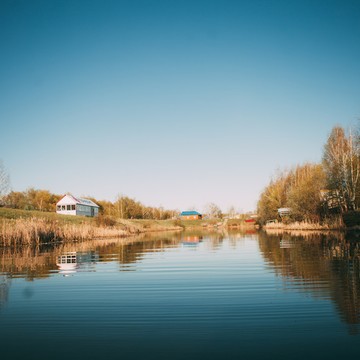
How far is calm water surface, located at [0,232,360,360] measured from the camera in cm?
575

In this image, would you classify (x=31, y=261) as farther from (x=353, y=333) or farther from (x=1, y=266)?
(x=353, y=333)

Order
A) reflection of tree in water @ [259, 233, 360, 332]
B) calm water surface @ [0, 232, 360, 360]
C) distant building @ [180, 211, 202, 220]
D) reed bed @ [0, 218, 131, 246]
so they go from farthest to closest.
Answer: distant building @ [180, 211, 202, 220] < reed bed @ [0, 218, 131, 246] < reflection of tree in water @ [259, 233, 360, 332] < calm water surface @ [0, 232, 360, 360]

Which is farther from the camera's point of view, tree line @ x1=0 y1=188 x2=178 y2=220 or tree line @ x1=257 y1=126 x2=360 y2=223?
tree line @ x1=0 y1=188 x2=178 y2=220

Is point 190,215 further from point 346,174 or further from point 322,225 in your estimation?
point 346,174

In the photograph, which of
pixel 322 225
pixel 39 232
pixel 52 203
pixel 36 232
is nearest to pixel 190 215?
pixel 52 203

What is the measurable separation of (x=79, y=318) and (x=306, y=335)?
5187mm

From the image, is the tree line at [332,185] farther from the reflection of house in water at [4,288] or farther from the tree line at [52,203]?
the tree line at [52,203]

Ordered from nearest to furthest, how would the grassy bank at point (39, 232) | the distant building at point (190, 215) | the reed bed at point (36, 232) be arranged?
the reed bed at point (36, 232)
the grassy bank at point (39, 232)
the distant building at point (190, 215)

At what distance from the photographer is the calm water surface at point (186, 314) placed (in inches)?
226

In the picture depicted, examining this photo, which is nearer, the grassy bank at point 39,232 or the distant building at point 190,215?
the grassy bank at point 39,232

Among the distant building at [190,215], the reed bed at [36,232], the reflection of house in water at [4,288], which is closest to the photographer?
the reflection of house in water at [4,288]

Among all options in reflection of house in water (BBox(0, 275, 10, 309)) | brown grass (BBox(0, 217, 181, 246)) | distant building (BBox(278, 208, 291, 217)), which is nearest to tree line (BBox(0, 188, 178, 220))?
distant building (BBox(278, 208, 291, 217))

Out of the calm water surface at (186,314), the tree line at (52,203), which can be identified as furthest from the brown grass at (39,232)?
the tree line at (52,203)

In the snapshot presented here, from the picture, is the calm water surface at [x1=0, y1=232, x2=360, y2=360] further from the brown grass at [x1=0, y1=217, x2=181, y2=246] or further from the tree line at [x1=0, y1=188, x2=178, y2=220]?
the tree line at [x1=0, y1=188, x2=178, y2=220]
